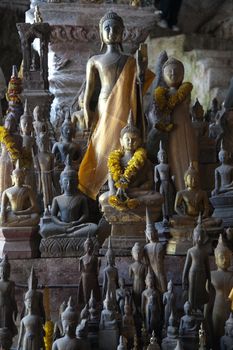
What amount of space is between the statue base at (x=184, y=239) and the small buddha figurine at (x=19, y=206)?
1054 millimetres

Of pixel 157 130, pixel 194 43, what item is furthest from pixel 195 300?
pixel 194 43

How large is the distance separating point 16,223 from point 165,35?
32.7 ft

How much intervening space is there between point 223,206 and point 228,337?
2232mm

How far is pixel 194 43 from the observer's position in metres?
17.0

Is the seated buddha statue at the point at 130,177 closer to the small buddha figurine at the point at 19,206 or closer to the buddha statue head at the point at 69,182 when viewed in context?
the buddha statue head at the point at 69,182

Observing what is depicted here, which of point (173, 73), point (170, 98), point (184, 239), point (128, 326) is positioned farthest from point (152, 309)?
point (173, 73)

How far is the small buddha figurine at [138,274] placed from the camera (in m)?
7.36

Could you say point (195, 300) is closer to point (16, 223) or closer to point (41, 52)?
point (16, 223)

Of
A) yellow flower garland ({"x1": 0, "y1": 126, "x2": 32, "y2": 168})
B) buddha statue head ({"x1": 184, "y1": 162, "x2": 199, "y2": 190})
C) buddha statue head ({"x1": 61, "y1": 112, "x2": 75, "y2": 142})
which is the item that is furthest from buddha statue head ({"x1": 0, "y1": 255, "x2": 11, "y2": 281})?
buddha statue head ({"x1": 61, "y1": 112, "x2": 75, "y2": 142})

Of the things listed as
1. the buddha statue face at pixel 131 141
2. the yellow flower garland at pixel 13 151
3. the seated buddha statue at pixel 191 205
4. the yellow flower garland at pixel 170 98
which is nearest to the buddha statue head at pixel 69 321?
the seated buddha statue at pixel 191 205

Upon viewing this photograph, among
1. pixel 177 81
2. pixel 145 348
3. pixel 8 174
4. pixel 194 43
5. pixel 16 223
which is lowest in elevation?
pixel 145 348

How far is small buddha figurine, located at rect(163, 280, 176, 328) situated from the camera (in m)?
6.98

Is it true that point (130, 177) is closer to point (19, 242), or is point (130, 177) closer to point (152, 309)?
point (19, 242)

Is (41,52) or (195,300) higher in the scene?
(41,52)
